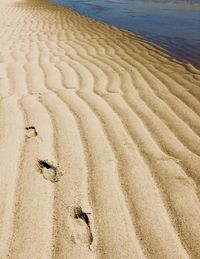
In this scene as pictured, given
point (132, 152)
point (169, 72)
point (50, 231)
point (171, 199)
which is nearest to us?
point (50, 231)

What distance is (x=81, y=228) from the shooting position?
167 cm

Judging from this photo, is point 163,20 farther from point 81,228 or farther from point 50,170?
point 81,228

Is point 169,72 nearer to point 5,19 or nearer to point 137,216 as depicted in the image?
point 137,216

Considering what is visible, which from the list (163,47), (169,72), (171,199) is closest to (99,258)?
(171,199)

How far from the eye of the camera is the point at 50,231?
5.37 feet

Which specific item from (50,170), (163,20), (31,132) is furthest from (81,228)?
(163,20)

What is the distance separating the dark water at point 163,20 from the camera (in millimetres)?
7070

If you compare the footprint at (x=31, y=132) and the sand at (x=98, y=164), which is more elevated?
the footprint at (x=31, y=132)

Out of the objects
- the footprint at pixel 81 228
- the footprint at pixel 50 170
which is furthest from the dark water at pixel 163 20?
the footprint at pixel 81 228

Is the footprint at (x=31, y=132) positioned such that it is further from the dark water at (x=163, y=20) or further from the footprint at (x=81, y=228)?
the dark water at (x=163, y=20)

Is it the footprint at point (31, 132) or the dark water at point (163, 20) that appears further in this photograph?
the dark water at point (163, 20)

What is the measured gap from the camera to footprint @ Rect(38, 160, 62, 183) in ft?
6.57

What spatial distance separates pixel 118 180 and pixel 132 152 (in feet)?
1.13

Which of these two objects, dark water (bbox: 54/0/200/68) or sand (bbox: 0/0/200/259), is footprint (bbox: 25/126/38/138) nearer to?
sand (bbox: 0/0/200/259)
